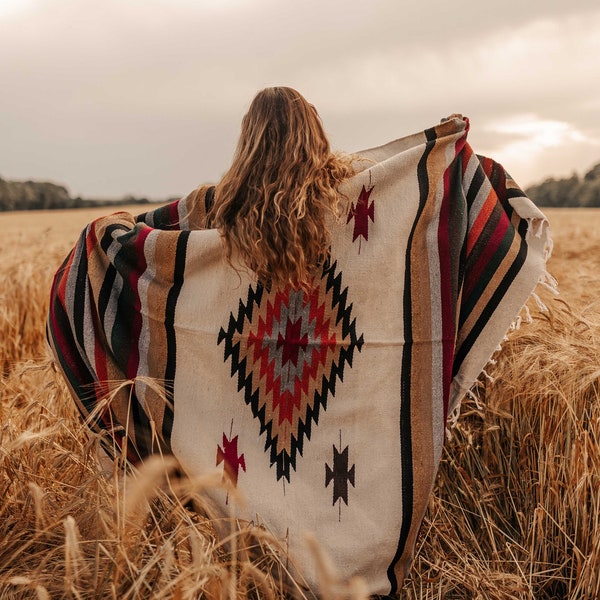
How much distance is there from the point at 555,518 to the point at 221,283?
4.03ft

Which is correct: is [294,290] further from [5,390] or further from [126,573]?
[5,390]

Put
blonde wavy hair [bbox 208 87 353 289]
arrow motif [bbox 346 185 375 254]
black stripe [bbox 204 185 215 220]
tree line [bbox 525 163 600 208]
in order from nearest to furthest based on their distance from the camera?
blonde wavy hair [bbox 208 87 353 289] → arrow motif [bbox 346 185 375 254] → black stripe [bbox 204 185 215 220] → tree line [bbox 525 163 600 208]

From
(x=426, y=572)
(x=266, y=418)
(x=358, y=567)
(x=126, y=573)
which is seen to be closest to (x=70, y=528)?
(x=126, y=573)

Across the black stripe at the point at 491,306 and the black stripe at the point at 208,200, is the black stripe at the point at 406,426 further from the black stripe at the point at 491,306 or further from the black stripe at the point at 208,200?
the black stripe at the point at 208,200

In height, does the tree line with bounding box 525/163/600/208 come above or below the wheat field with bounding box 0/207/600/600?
above

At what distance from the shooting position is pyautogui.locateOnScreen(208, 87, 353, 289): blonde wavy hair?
185 cm

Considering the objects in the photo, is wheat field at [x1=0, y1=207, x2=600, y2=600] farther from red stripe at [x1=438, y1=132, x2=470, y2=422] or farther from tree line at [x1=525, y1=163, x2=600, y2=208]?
tree line at [x1=525, y1=163, x2=600, y2=208]

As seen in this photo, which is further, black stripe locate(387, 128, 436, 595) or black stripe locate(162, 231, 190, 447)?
black stripe locate(162, 231, 190, 447)

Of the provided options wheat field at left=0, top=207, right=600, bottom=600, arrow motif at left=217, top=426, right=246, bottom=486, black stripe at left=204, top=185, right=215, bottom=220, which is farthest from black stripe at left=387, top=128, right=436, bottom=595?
black stripe at left=204, top=185, right=215, bottom=220

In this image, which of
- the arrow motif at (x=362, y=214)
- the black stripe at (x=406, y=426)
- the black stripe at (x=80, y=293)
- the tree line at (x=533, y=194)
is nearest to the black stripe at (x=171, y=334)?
the black stripe at (x=80, y=293)

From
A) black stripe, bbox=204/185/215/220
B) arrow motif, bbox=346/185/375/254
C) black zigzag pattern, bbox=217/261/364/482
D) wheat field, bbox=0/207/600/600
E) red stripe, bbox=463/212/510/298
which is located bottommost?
wheat field, bbox=0/207/600/600

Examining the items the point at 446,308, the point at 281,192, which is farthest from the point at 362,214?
the point at 446,308

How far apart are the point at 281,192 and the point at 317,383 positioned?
21.7 inches

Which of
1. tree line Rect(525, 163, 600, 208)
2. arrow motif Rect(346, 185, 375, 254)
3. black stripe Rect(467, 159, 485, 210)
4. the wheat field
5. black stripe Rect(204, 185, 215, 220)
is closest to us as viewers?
the wheat field
